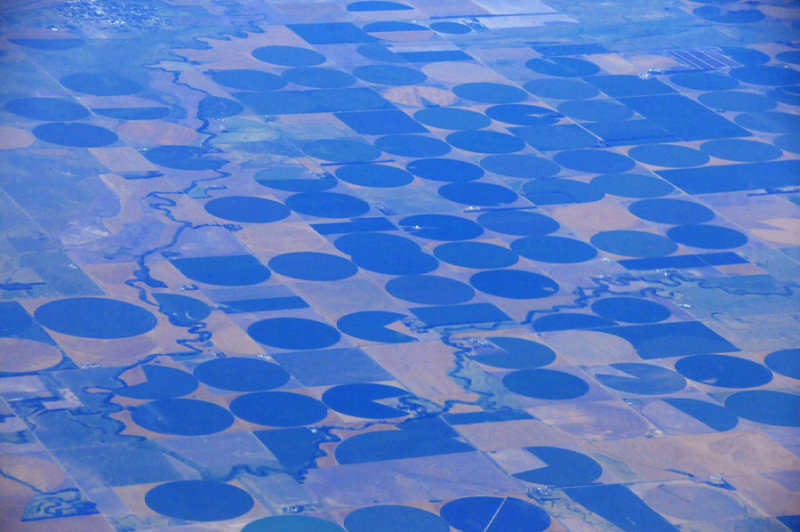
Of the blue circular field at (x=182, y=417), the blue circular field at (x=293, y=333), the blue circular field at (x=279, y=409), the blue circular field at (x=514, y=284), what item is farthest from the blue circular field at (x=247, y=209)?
the blue circular field at (x=182, y=417)

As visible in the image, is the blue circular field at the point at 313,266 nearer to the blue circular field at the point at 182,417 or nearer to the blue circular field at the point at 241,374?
the blue circular field at the point at 241,374

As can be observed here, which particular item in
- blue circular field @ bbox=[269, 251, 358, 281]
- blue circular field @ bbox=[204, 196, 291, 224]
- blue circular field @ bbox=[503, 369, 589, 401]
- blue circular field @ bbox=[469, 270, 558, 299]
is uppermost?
blue circular field @ bbox=[204, 196, 291, 224]

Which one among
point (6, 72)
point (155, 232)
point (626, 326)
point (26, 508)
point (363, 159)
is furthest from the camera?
point (6, 72)

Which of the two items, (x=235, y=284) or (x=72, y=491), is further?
(x=235, y=284)

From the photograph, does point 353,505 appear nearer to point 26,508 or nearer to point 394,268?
point 26,508

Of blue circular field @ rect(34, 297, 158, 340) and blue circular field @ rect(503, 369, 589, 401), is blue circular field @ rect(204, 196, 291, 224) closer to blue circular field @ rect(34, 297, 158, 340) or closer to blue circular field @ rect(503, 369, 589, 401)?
blue circular field @ rect(34, 297, 158, 340)

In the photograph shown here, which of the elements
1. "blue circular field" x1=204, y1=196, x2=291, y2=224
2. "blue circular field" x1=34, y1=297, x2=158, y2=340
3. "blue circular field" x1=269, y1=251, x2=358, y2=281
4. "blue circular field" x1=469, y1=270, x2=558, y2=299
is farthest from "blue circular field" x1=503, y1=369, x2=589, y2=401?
"blue circular field" x1=204, y1=196, x2=291, y2=224

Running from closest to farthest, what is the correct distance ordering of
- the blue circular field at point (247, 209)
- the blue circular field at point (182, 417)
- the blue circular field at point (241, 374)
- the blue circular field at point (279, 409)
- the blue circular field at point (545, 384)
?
the blue circular field at point (182, 417) < the blue circular field at point (279, 409) < the blue circular field at point (241, 374) < the blue circular field at point (545, 384) < the blue circular field at point (247, 209)

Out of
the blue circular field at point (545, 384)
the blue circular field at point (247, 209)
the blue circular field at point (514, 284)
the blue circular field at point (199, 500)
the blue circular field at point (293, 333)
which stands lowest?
the blue circular field at point (199, 500)

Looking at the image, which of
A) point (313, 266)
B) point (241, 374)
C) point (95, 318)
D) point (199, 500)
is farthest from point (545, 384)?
point (95, 318)

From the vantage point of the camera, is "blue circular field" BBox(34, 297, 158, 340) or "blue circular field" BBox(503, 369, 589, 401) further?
"blue circular field" BBox(34, 297, 158, 340)

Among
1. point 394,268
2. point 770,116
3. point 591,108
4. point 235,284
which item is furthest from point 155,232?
point 770,116
